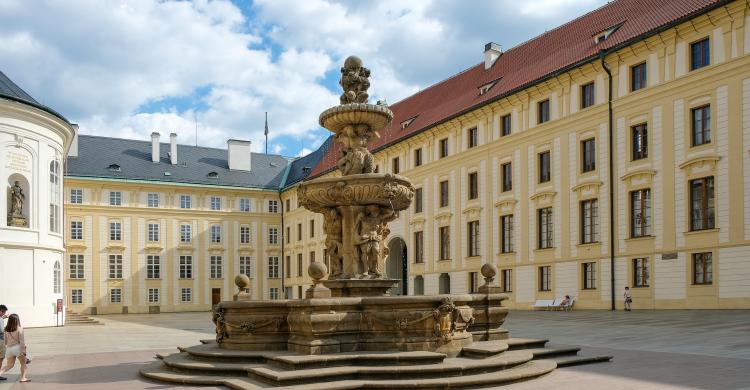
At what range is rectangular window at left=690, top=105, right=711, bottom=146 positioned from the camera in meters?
28.7

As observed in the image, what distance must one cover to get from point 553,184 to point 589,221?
10.3 feet

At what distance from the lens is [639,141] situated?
104 ft

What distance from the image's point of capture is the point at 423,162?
46438mm

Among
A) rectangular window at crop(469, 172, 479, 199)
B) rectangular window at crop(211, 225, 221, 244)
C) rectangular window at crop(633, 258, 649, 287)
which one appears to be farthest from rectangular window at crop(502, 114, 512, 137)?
rectangular window at crop(211, 225, 221, 244)

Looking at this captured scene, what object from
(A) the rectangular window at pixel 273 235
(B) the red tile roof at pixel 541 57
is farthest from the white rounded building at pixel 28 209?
(A) the rectangular window at pixel 273 235

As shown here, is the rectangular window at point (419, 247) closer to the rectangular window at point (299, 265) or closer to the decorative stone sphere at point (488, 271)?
the rectangular window at point (299, 265)

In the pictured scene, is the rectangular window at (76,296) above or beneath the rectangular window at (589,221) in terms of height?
beneath

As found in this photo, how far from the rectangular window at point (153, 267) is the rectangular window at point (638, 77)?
1663 inches

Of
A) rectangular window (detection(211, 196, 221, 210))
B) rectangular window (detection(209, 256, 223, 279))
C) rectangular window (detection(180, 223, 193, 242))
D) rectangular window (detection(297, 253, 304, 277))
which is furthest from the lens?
rectangular window (detection(297, 253, 304, 277))

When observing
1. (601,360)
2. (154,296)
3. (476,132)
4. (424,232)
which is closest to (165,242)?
(154,296)

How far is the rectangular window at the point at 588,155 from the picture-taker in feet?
112

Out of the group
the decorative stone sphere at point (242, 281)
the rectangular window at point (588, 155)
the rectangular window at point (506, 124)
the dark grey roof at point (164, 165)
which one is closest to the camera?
the decorative stone sphere at point (242, 281)

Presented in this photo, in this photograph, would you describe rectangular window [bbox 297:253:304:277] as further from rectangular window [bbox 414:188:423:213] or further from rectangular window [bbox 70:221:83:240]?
rectangular window [bbox 414:188:423:213]

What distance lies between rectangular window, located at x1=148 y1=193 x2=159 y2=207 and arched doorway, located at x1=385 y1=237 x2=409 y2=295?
2198 centimetres
